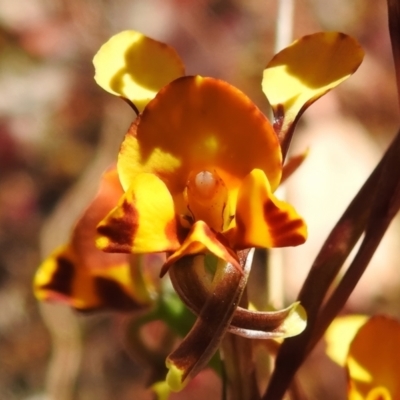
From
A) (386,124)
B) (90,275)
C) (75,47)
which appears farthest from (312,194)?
(90,275)

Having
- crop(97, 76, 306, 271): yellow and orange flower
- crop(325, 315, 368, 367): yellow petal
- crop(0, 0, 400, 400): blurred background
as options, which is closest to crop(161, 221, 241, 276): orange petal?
crop(97, 76, 306, 271): yellow and orange flower

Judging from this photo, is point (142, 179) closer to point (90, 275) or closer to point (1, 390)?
point (90, 275)

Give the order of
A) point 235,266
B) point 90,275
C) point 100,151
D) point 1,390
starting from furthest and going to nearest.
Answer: point 100,151 < point 1,390 < point 90,275 < point 235,266

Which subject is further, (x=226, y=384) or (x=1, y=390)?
(x=1, y=390)

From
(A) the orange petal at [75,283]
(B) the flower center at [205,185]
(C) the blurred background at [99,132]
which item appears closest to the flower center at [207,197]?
(B) the flower center at [205,185]

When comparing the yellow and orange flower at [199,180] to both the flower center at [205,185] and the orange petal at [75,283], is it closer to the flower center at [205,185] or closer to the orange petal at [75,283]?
the flower center at [205,185]

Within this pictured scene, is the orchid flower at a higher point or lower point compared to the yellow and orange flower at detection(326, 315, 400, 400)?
higher

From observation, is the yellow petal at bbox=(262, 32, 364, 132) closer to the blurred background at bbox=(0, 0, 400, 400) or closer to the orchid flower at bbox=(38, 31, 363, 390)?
the orchid flower at bbox=(38, 31, 363, 390)

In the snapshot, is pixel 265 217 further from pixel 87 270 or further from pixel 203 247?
pixel 87 270
